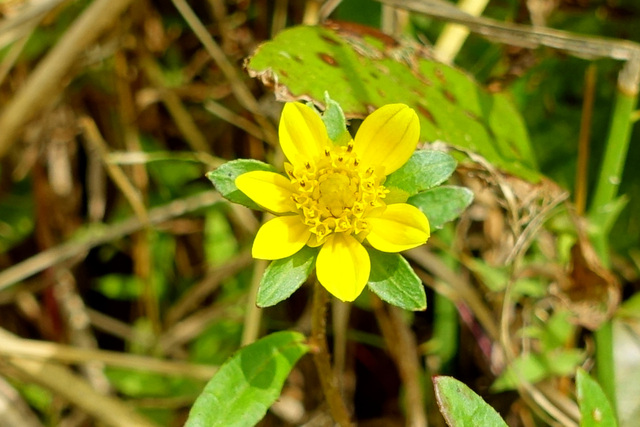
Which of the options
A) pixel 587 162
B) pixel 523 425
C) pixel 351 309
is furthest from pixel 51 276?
pixel 587 162

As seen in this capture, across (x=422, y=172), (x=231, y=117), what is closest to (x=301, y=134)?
(x=422, y=172)

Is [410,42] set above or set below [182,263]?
above

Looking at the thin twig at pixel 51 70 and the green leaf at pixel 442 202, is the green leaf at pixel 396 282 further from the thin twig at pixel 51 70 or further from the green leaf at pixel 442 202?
the thin twig at pixel 51 70

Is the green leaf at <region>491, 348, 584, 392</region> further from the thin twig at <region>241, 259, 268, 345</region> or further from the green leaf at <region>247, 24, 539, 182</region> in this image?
the thin twig at <region>241, 259, 268, 345</region>

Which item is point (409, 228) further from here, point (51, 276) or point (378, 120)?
point (51, 276)

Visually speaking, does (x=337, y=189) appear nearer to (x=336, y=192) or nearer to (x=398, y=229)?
(x=336, y=192)

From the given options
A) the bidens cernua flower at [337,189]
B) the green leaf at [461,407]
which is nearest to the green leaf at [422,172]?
the bidens cernua flower at [337,189]

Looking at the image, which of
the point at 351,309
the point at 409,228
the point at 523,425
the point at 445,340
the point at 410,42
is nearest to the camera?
the point at 409,228
